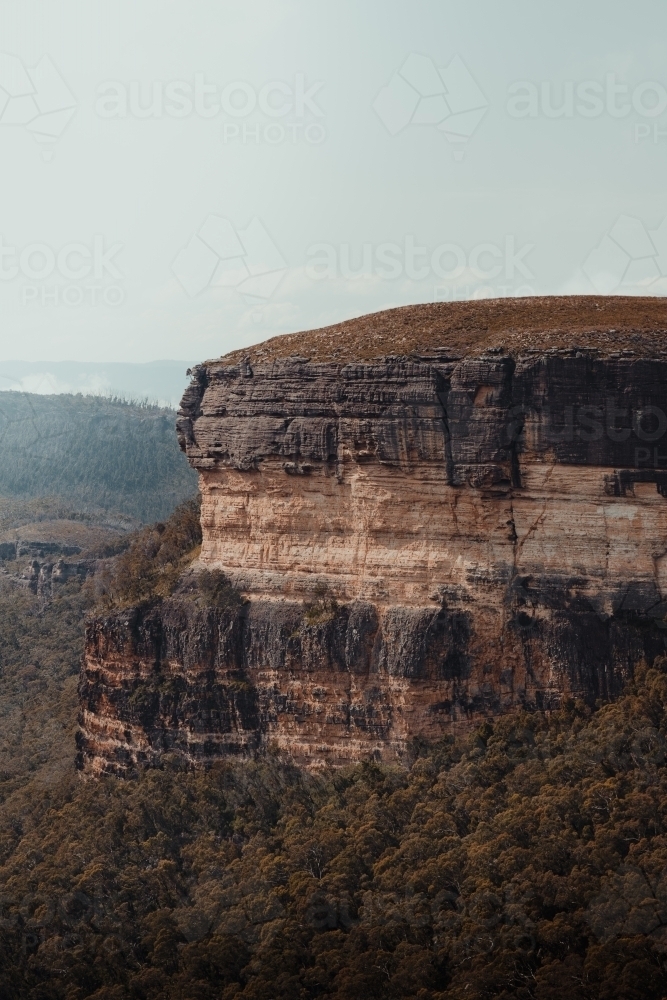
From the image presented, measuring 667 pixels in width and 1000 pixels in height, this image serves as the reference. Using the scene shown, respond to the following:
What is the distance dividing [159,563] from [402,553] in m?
13.8

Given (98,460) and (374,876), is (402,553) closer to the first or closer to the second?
(374,876)

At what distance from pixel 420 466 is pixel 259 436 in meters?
6.05

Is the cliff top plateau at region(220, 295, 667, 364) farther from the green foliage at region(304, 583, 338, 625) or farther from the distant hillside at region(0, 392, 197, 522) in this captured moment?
the distant hillside at region(0, 392, 197, 522)

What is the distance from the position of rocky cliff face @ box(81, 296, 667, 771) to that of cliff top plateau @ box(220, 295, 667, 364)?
1.91 ft

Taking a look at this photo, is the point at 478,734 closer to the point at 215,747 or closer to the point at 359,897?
the point at 359,897

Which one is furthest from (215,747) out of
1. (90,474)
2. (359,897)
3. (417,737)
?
(90,474)

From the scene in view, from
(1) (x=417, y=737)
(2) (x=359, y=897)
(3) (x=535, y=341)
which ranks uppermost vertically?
(3) (x=535, y=341)

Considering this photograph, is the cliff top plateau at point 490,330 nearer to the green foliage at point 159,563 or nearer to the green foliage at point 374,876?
the green foliage at point 159,563

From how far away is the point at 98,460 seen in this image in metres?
159

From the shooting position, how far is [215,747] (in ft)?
148

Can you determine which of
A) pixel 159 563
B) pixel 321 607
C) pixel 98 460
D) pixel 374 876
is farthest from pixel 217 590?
pixel 98 460

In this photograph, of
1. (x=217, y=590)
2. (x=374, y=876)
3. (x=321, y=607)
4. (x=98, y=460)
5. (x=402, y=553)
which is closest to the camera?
(x=374, y=876)

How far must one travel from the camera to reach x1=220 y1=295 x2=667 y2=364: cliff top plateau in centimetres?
4106

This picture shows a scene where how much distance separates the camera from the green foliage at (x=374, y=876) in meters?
31.3
